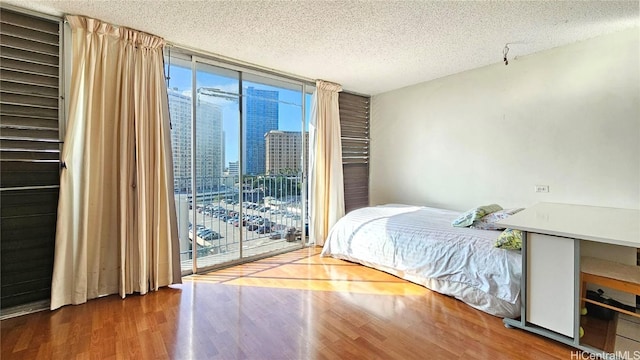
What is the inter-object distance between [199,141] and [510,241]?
126 inches

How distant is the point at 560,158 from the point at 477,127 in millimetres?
938

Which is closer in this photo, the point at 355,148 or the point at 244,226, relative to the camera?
the point at 244,226

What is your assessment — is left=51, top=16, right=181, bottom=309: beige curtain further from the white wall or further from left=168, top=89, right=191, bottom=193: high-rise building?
the white wall

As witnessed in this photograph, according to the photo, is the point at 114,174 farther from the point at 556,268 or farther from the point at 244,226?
the point at 556,268

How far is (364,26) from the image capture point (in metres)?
2.40

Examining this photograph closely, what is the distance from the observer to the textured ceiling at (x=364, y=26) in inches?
83.1

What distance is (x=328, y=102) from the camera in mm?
4113

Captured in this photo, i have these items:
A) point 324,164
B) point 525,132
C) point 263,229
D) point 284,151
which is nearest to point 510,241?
point 525,132

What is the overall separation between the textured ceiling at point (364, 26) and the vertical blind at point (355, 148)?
1.36 meters

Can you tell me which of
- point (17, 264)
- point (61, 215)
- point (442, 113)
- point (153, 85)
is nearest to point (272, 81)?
point (153, 85)

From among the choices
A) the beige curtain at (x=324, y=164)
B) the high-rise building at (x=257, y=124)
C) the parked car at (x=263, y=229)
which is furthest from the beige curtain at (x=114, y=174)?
the beige curtain at (x=324, y=164)

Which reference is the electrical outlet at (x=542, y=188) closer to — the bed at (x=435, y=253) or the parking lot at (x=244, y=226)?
the bed at (x=435, y=253)

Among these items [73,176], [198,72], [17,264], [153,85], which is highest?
[198,72]

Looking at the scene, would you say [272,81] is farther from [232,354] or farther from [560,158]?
[560,158]
